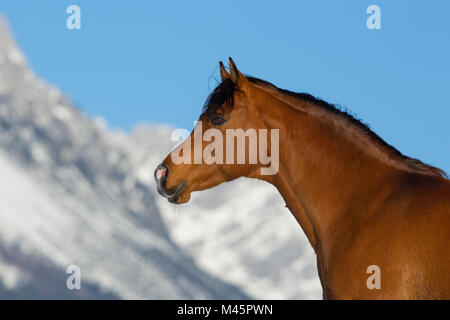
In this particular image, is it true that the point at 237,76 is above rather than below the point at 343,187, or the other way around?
above

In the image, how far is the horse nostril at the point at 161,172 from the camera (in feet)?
31.0

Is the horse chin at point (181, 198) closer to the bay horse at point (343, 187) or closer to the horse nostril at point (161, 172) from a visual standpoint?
the bay horse at point (343, 187)

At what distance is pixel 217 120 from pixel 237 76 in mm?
533

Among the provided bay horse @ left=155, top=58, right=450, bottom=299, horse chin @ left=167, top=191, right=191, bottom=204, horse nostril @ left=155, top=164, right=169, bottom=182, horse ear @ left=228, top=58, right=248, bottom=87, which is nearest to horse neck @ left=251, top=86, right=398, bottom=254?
bay horse @ left=155, top=58, right=450, bottom=299

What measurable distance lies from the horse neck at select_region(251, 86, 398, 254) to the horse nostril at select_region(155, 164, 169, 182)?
3.81 feet

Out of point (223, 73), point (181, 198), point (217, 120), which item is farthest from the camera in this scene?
point (223, 73)

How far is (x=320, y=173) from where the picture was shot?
9.16 m

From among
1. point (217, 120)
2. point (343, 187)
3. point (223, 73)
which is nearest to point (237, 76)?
point (223, 73)

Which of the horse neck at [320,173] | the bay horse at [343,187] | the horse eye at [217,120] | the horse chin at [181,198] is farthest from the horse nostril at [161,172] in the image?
the horse neck at [320,173]

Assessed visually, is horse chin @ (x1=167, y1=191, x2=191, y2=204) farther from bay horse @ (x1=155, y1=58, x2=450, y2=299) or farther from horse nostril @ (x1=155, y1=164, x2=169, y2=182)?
horse nostril @ (x1=155, y1=164, x2=169, y2=182)

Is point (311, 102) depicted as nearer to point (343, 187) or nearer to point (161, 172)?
point (343, 187)

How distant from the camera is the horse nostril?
944cm
